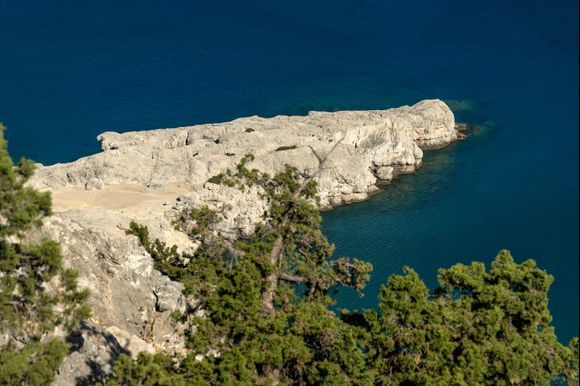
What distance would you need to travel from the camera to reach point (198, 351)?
18.2 m

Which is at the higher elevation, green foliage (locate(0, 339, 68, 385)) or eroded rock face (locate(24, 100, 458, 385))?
eroded rock face (locate(24, 100, 458, 385))

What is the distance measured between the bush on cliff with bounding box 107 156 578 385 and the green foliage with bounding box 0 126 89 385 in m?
2.10

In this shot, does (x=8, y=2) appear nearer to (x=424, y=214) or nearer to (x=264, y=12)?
(x=264, y=12)

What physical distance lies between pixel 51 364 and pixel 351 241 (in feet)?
120

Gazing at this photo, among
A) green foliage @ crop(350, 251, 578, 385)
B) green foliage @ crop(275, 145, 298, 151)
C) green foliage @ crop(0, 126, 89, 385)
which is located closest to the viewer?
green foliage @ crop(0, 126, 89, 385)

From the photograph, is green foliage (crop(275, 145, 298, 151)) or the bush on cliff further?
green foliage (crop(275, 145, 298, 151))

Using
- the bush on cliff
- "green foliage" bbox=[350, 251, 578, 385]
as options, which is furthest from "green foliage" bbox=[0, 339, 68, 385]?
"green foliage" bbox=[350, 251, 578, 385]

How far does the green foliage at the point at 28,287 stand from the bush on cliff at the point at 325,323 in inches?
82.7

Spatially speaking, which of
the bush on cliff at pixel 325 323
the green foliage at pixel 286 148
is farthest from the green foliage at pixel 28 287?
the green foliage at pixel 286 148

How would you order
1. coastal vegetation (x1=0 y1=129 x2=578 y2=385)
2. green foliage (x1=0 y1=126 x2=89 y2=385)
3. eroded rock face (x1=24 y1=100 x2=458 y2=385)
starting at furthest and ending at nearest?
eroded rock face (x1=24 y1=100 x2=458 y2=385) < coastal vegetation (x1=0 y1=129 x2=578 y2=385) < green foliage (x1=0 y1=126 x2=89 y2=385)

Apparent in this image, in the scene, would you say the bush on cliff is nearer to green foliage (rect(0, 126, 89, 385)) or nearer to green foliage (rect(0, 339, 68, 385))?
green foliage (rect(0, 339, 68, 385))

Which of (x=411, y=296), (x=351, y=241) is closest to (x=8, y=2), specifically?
(x=351, y=241)

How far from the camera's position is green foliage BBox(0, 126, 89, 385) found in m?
16.4

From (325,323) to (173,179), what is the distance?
37.6 metres
